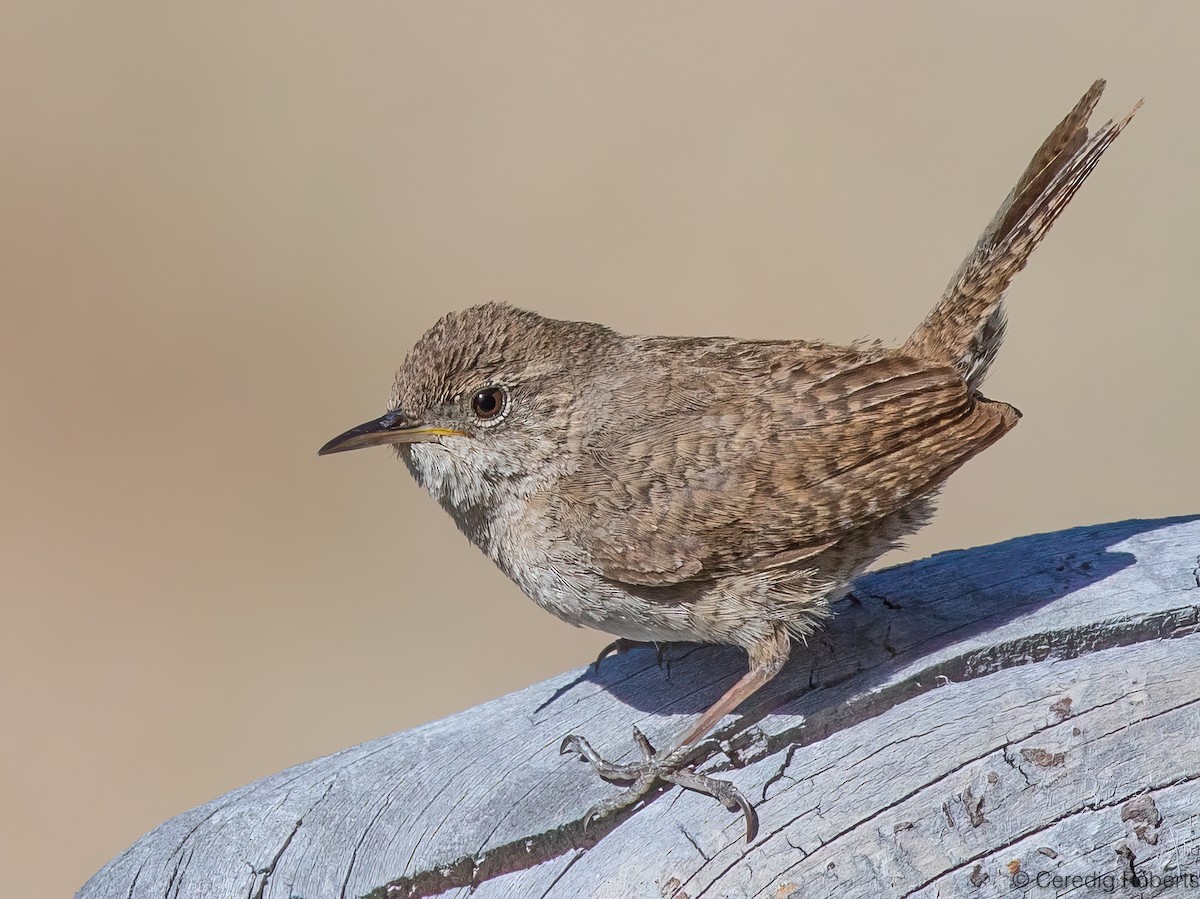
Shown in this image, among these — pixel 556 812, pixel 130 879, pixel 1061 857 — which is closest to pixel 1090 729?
pixel 1061 857

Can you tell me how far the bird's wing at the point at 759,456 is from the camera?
3.46m

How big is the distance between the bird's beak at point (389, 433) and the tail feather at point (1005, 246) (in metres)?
1.65

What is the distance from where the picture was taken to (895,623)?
140 inches

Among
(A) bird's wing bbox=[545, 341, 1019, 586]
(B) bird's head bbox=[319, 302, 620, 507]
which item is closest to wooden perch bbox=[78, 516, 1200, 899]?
(A) bird's wing bbox=[545, 341, 1019, 586]

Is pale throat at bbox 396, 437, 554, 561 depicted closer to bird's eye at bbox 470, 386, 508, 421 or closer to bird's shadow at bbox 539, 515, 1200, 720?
bird's eye at bbox 470, 386, 508, 421

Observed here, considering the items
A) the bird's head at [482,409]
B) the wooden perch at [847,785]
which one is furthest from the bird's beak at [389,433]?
the wooden perch at [847,785]

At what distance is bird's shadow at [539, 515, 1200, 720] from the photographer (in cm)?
337

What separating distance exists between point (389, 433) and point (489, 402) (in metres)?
0.34

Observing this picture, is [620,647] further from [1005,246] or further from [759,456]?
[1005,246]

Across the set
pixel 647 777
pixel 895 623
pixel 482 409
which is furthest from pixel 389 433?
pixel 895 623

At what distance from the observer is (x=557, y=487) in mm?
3697

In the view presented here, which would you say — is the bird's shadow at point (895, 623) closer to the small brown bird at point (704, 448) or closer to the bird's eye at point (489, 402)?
the small brown bird at point (704, 448)

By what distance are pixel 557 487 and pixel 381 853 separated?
1.24m

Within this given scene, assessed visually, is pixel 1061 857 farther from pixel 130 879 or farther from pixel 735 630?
pixel 130 879
